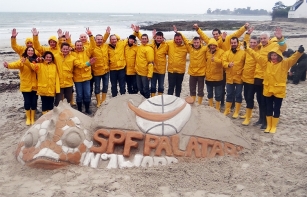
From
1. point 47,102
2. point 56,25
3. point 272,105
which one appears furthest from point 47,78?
point 56,25

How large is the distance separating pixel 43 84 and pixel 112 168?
99.7 inches

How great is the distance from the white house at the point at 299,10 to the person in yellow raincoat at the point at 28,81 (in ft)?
142

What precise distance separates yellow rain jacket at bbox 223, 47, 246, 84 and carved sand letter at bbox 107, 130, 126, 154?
265cm

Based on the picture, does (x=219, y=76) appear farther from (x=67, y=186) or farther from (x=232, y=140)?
(x=67, y=186)

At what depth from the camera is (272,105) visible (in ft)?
19.4

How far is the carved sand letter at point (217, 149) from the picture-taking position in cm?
474

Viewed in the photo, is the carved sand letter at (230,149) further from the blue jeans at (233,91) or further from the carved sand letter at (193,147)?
the blue jeans at (233,91)

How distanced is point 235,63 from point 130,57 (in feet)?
7.04

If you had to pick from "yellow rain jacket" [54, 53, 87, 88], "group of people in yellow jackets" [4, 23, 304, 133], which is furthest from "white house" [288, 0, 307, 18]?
"yellow rain jacket" [54, 53, 87, 88]

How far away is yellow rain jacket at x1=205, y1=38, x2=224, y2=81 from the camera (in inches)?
254

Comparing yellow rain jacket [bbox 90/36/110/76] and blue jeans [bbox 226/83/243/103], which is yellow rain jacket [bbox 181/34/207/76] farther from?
yellow rain jacket [bbox 90/36/110/76]

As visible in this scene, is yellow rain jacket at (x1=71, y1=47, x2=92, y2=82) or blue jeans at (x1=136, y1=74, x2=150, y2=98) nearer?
yellow rain jacket at (x1=71, y1=47, x2=92, y2=82)

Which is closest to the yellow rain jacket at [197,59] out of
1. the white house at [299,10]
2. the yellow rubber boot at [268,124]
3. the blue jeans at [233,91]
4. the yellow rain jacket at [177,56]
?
the yellow rain jacket at [177,56]

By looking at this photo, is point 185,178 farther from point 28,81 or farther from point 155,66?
point 28,81
